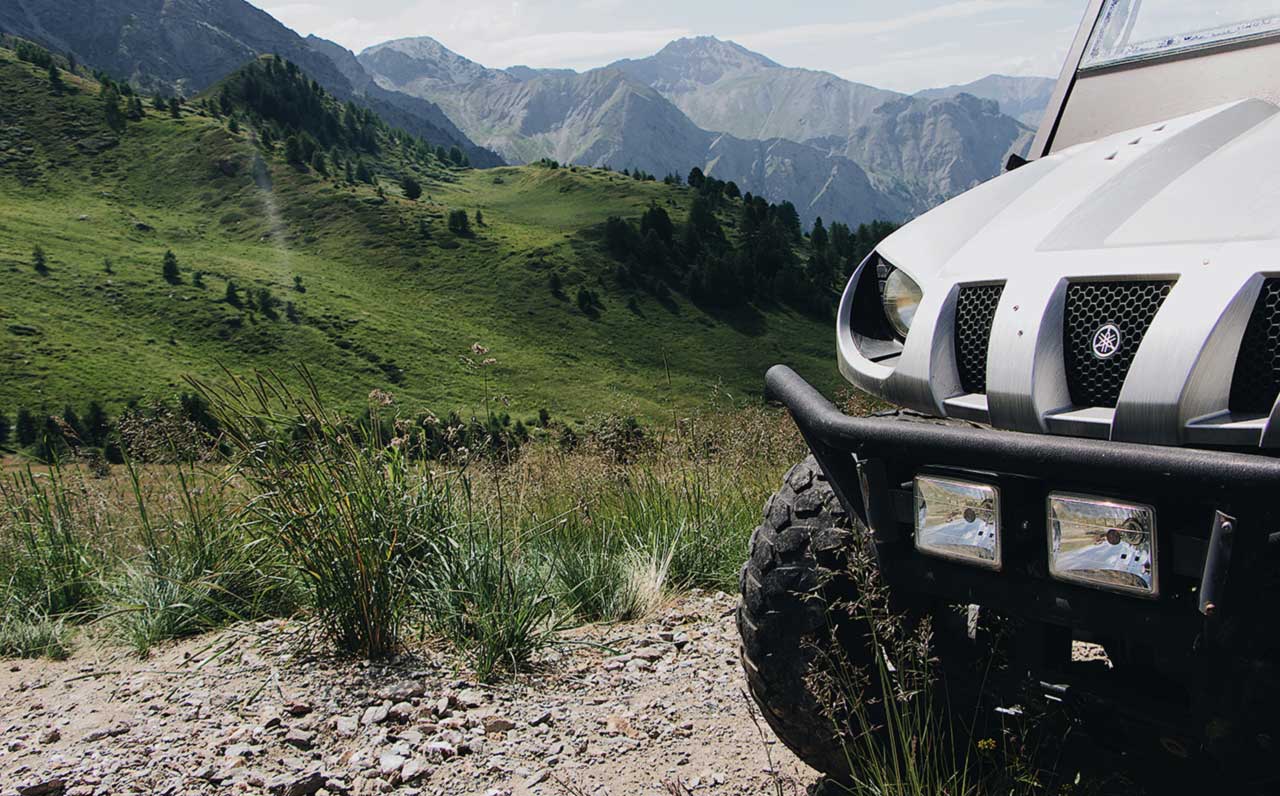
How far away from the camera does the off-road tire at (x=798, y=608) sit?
2643 mm

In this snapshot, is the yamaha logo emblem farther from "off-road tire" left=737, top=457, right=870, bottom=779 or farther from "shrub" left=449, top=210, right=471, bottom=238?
"shrub" left=449, top=210, right=471, bottom=238

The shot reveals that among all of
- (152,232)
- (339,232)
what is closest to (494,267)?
(339,232)

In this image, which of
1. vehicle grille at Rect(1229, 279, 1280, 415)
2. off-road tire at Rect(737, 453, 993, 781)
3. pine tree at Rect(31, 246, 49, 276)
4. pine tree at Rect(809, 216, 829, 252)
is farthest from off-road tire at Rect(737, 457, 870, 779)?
pine tree at Rect(809, 216, 829, 252)

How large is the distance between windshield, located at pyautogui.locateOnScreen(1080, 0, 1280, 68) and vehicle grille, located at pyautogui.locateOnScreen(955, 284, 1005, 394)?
1.66m

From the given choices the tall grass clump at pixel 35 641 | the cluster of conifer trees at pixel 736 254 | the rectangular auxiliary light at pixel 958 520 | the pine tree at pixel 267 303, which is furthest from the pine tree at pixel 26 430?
the rectangular auxiliary light at pixel 958 520

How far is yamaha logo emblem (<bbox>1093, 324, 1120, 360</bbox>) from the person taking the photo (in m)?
2.05

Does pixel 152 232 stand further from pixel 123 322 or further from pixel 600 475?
pixel 600 475

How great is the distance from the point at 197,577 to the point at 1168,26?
14.2 ft

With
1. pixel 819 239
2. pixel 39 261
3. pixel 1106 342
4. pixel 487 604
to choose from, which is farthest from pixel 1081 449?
pixel 819 239

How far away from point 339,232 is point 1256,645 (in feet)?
363

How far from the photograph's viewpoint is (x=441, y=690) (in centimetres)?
372

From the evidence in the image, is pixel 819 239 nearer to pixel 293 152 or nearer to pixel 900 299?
pixel 293 152

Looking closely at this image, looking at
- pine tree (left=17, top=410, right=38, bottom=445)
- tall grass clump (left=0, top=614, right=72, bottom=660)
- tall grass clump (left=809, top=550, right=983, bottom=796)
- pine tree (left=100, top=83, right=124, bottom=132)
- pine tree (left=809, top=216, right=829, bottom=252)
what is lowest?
pine tree (left=17, top=410, right=38, bottom=445)

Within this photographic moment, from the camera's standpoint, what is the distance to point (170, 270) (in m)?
85.2
